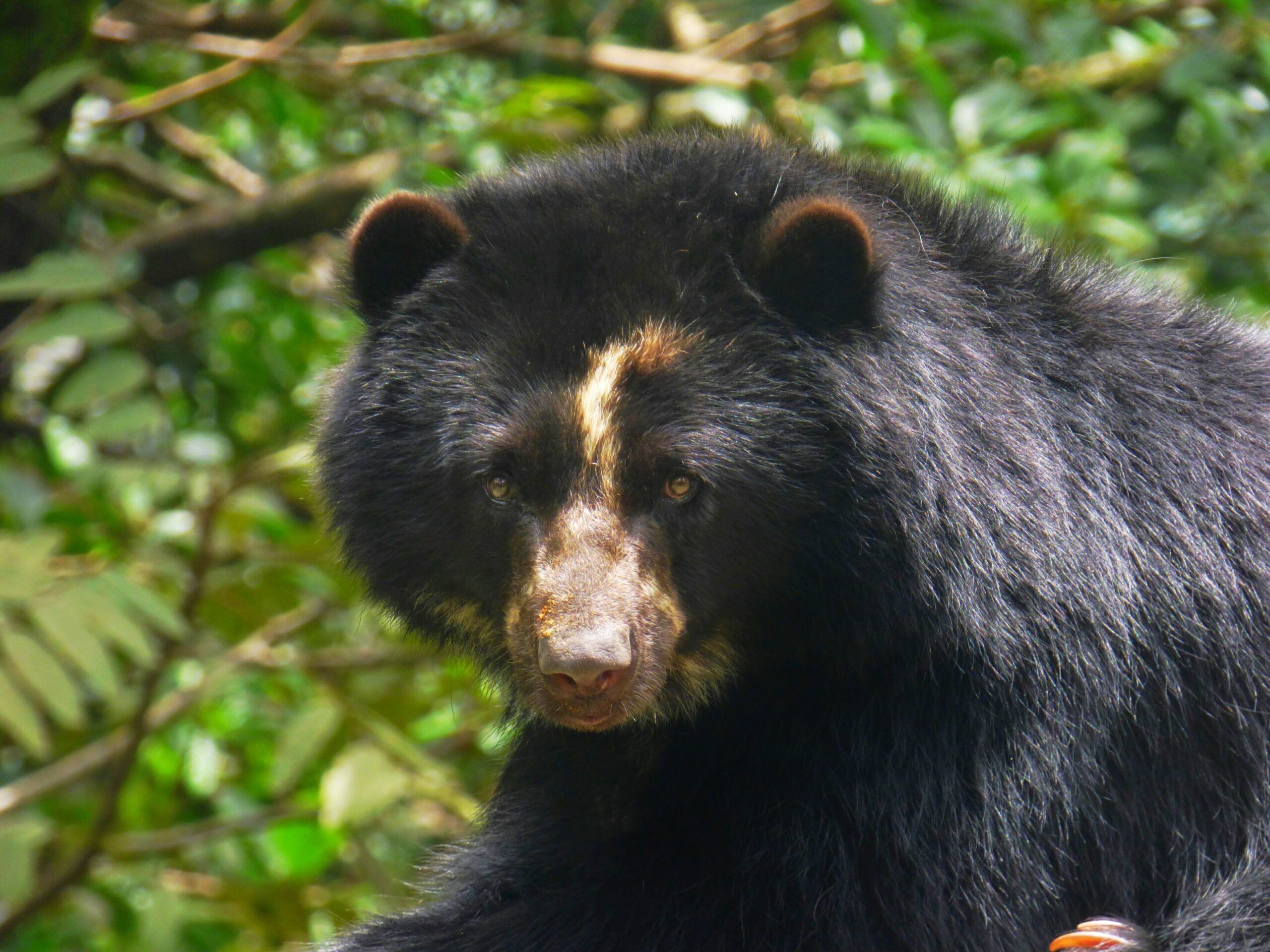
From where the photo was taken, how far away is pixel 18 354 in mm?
5160

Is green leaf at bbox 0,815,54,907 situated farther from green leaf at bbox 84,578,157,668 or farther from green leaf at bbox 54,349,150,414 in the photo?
green leaf at bbox 54,349,150,414

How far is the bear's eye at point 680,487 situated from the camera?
2760 millimetres

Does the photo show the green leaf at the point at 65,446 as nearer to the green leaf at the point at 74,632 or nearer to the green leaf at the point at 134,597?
the green leaf at the point at 134,597

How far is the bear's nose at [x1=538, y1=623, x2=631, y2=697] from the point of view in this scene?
2.51 meters

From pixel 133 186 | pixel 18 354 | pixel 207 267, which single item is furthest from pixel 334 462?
pixel 133 186

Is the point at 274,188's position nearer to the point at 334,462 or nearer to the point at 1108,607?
the point at 334,462

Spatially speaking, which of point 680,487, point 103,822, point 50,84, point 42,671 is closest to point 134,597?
point 42,671

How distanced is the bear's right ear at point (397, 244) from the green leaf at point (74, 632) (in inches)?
48.5

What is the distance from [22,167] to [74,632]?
121 cm

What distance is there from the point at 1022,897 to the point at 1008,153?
11.0 feet

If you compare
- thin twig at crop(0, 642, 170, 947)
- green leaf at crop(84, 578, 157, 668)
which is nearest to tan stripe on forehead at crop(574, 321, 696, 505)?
green leaf at crop(84, 578, 157, 668)

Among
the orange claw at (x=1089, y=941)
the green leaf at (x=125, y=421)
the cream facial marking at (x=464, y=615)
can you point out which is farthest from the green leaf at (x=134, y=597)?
the orange claw at (x=1089, y=941)

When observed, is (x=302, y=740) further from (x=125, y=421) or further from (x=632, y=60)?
(x=632, y=60)

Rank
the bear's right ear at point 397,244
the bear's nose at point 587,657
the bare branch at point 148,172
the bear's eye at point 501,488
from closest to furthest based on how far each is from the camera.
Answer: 1. the bear's nose at point 587,657
2. the bear's eye at point 501,488
3. the bear's right ear at point 397,244
4. the bare branch at point 148,172
